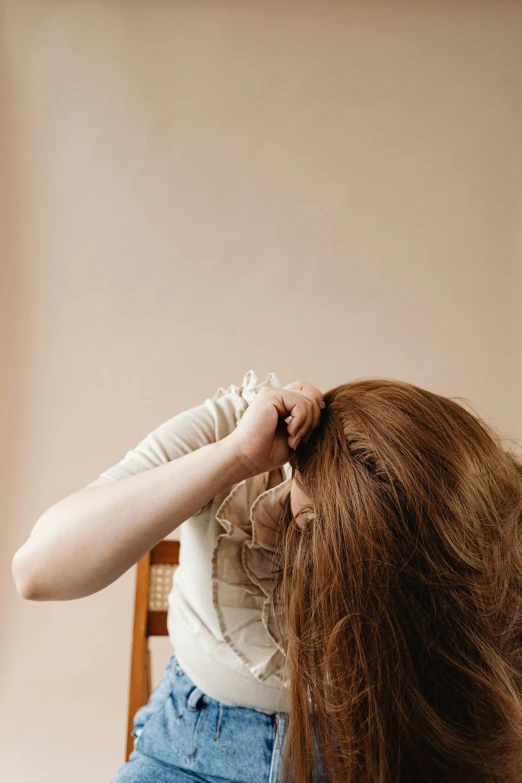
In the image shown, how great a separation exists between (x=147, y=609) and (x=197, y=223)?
0.96 meters

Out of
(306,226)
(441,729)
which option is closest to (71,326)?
(306,226)

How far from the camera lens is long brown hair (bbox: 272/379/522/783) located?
627mm

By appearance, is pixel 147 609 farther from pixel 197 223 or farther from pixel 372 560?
pixel 197 223

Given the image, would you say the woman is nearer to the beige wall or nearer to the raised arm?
the raised arm

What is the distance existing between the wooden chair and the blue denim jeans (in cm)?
26

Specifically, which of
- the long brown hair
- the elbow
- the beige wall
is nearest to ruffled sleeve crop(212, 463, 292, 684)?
the long brown hair

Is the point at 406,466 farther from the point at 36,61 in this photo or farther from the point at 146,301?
the point at 36,61

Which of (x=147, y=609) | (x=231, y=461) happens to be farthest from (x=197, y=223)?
(x=231, y=461)

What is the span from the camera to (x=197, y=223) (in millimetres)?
1605

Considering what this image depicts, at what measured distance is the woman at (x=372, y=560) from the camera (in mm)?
630

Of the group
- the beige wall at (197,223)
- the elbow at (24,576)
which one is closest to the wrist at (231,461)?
the elbow at (24,576)

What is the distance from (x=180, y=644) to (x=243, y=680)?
11 cm

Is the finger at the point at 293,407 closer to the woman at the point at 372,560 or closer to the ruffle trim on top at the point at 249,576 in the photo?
the woman at the point at 372,560

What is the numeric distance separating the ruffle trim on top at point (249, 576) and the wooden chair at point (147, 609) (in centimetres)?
32
